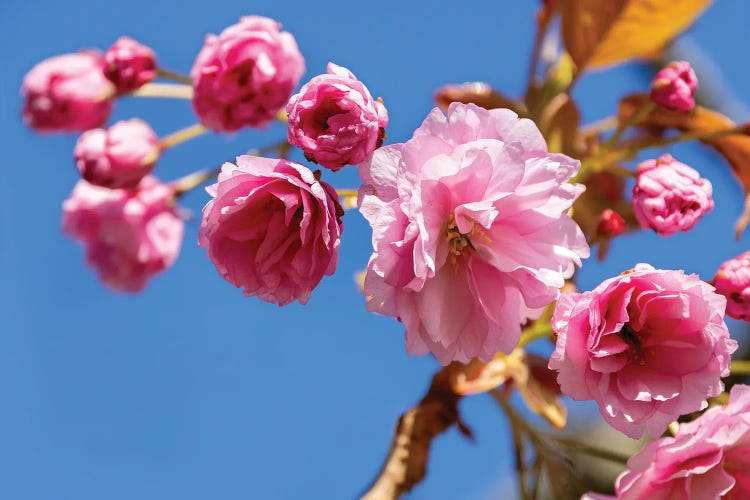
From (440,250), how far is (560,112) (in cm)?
54

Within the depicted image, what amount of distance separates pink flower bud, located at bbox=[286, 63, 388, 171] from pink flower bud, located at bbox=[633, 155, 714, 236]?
32 cm

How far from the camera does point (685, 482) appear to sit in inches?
36.3

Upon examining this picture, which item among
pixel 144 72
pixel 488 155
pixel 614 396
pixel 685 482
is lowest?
pixel 685 482

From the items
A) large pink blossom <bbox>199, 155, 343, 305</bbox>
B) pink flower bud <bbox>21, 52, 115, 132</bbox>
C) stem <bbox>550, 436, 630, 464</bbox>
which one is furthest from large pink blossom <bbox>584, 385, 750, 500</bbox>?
pink flower bud <bbox>21, 52, 115, 132</bbox>

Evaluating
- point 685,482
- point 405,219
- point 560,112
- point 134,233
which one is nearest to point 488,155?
point 405,219

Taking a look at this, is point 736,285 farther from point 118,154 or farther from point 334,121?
point 118,154

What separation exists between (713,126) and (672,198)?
1.25 feet

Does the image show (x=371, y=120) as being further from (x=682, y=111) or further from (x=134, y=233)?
(x=134, y=233)

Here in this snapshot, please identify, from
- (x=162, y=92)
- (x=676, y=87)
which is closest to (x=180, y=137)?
(x=162, y=92)

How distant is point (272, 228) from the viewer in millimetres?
913

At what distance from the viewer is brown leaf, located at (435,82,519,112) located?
1312 mm

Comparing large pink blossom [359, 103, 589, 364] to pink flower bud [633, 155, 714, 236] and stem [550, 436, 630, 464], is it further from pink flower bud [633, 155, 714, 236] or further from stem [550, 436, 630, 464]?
stem [550, 436, 630, 464]

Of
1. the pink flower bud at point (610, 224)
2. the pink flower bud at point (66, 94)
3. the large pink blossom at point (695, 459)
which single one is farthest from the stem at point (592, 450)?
the pink flower bud at point (66, 94)

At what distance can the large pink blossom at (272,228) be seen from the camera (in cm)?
87
